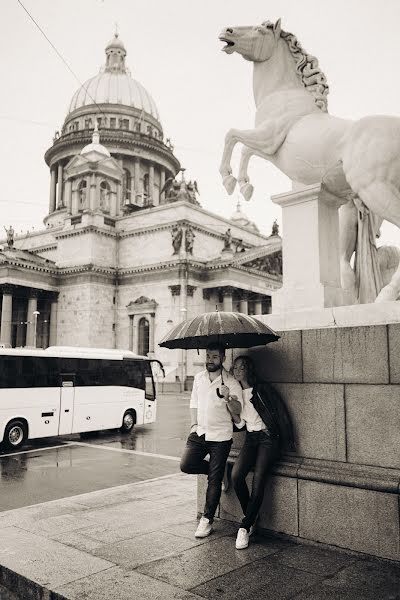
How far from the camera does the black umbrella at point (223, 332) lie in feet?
16.0

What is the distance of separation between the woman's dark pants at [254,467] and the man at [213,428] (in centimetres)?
20

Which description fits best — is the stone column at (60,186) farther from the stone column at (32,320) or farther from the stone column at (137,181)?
the stone column at (32,320)

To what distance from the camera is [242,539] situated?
485 cm

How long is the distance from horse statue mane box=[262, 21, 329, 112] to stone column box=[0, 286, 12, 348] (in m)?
41.4

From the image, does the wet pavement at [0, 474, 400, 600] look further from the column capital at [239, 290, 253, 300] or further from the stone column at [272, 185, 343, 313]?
the column capital at [239, 290, 253, 300]

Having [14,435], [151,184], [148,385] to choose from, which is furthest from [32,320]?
[14,435]

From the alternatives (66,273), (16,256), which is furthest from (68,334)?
(16,256)

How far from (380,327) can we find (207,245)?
142 ft

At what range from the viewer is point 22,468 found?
12.1m

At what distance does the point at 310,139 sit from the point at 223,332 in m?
2.42

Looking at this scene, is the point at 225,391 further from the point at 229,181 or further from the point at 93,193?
the point at 93,193

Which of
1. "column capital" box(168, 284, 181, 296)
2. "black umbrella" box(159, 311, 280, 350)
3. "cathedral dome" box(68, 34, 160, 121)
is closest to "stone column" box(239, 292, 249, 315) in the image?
"column capital" box(168, 284, 181, 296)

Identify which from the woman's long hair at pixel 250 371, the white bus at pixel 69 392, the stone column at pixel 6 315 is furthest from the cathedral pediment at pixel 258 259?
the woman's long hair at pixel 250 371

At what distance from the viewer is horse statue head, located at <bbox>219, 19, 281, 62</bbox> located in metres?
6.22
